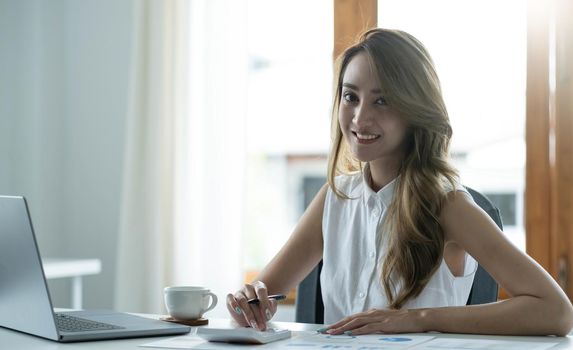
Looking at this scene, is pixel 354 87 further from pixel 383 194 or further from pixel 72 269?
pixel 72 269

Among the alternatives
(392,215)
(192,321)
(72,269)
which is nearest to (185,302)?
(192,321)

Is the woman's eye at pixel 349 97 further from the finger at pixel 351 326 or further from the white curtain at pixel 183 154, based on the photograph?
the white curtain at pixel 183 154

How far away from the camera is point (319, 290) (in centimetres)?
180

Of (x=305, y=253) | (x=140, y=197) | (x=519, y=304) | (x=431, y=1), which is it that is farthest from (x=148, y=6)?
(x=519, y=304)

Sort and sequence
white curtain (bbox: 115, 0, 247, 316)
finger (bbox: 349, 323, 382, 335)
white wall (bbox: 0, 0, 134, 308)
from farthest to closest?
white wall (bbox: 0, 0, 134, 308)
white curtain (bbox: 115, 0, 247, 316)
finger (bbox: 349, 323, 382, 335)

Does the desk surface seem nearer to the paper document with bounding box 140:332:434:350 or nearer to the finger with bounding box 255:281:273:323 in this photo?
the paper document with bounding box 140:332:434:350

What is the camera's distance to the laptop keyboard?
4.27ft

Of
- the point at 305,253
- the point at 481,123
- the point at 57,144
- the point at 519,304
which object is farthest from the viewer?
the point at 57,144

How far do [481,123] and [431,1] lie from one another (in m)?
0.51

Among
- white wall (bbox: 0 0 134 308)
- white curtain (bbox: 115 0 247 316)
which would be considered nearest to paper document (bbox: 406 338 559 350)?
white curtain (bbox: 115 0 247 316)

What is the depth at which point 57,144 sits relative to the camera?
364cm

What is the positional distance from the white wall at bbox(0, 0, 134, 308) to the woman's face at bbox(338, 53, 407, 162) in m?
1.97

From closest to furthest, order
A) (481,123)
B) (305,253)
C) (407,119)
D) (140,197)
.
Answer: (407,119) → (305,253) → (481,123) → (140,197)

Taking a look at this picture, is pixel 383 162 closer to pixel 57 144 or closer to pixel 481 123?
pixel 481 123
